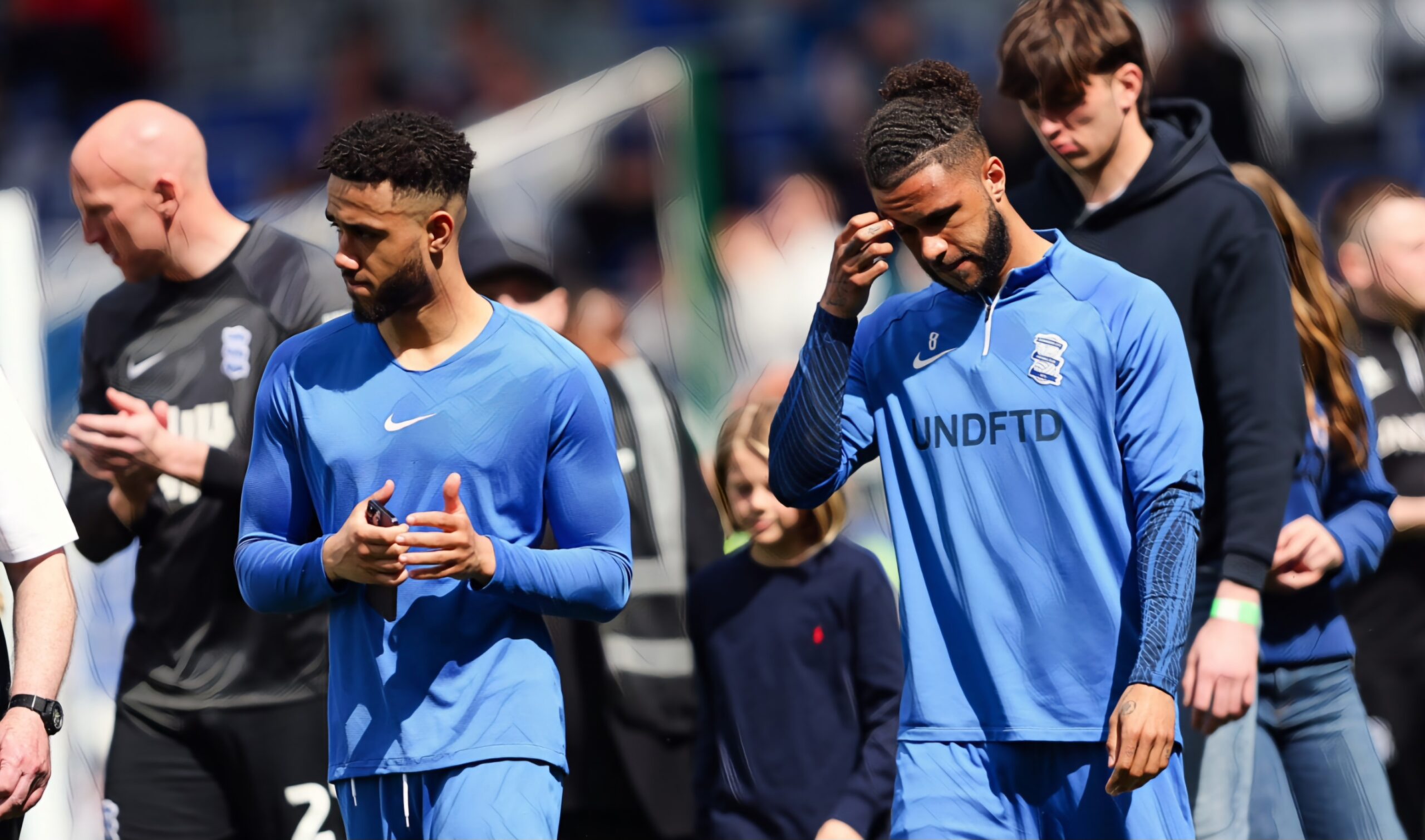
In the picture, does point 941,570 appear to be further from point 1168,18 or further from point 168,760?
point 1168,18

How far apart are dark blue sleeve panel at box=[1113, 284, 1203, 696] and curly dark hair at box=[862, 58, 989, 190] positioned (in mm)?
427

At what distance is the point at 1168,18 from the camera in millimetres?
7656

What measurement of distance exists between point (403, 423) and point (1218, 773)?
6.57 feet

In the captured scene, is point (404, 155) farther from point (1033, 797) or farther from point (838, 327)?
point (1033, 797)

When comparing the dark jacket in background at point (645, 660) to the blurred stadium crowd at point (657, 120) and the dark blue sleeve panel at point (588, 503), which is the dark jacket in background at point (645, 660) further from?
the dark blue sleeve panel at point (588, 503)

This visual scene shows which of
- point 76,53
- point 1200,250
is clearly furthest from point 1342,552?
point 76,53

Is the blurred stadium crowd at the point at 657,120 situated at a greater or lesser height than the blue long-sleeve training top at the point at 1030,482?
greater

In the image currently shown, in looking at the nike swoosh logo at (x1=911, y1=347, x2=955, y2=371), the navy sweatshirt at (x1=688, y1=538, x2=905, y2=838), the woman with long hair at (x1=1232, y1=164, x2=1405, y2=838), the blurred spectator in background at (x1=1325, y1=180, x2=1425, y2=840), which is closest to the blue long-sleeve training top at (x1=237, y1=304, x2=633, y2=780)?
the nike swoosh logo at (x1=911, y1=347, x2=955, y2=371)

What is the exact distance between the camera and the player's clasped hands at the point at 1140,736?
272 cm

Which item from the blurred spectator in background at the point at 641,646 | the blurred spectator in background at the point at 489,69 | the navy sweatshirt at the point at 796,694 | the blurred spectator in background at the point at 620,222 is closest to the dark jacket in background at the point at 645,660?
the blurred spectator in background at the point at 641,646

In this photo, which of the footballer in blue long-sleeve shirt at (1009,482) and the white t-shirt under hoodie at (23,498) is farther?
the white t-shirt under hoodie at (23,498)

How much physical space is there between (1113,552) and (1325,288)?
1.61 metres

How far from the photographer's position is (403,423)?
3.09 m

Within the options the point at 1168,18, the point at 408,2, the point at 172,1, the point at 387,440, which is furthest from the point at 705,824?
the point at 172,1
